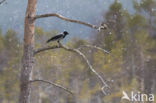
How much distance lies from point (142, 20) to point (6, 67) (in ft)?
40.5

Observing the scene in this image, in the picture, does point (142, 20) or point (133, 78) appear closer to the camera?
point (133, 78)

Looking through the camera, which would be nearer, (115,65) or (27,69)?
(27,69)

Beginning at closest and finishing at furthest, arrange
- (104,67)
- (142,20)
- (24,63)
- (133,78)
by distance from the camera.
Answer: (24,63) → (104,67) → (133,78) → (142,20)

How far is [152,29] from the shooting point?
30219 millimetres

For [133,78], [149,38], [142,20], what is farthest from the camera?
[142,20]

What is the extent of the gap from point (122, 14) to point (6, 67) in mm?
10531

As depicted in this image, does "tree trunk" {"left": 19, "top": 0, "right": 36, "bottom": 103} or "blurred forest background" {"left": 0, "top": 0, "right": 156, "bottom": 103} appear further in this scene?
"blurred forest background" {"left": 0, "top": 0, "right": 156, "bottom": 103}

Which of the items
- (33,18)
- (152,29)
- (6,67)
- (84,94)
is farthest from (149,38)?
(33,18)

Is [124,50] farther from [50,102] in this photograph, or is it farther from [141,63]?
[50,102]

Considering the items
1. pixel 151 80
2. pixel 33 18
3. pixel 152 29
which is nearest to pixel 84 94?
pixel 151 80

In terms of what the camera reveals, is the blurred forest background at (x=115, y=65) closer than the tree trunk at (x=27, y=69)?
No

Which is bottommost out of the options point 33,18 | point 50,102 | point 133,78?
point 50,102

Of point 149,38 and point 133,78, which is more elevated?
point 149,38

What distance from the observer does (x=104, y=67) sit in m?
21.8
